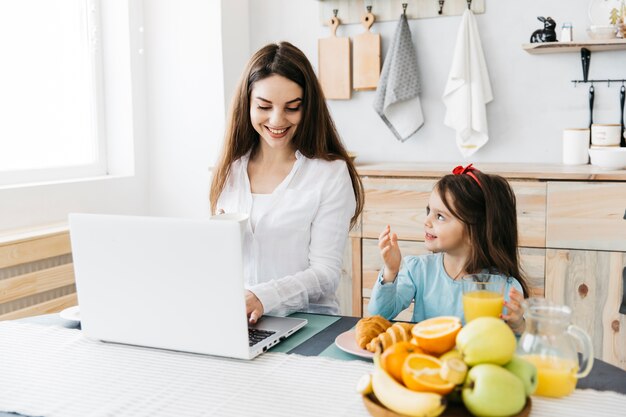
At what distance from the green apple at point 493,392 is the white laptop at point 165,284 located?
0.44 m

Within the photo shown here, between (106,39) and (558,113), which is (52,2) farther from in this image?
(558,113)

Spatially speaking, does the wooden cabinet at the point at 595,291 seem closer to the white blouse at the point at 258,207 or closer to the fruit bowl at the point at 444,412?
the white blouse at the point at 258,207

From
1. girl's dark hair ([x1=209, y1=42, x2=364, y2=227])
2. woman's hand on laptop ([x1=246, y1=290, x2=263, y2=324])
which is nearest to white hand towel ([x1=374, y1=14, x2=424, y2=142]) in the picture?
girl's dark hair ([x1=209, y1=42, x2=364, y2=227])

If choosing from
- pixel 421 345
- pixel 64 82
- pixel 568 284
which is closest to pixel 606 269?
pixel 568 284

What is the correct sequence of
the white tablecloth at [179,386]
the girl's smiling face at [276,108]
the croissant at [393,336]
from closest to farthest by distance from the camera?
1. the white tablecloth at [179,386]
2. the croissant at [393,336]
3. the girl's smiling face at [276,108]

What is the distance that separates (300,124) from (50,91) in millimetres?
1652

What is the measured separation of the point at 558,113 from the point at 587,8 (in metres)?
0.45

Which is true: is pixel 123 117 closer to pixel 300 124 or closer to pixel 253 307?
pixel 300 124

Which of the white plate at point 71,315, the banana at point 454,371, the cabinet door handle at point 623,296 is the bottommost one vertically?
the cabinet door handle at point 623,296

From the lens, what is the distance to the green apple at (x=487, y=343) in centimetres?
95

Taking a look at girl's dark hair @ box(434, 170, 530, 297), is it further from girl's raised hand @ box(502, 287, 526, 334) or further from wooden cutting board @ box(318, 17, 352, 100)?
wooden cutting board @ box(318, 17, 352, 100)

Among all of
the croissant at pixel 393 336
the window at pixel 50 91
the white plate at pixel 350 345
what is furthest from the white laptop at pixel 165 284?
the window at pixel 50 91

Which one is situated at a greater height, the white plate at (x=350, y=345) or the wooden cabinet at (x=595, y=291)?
the white plate at (x=350, y=345)

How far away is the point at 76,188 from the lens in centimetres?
302
